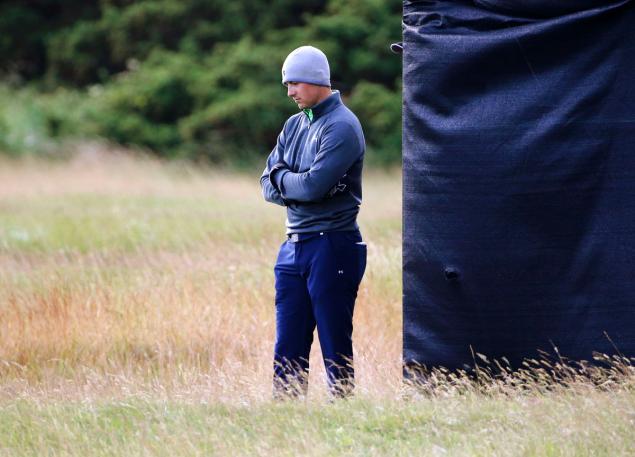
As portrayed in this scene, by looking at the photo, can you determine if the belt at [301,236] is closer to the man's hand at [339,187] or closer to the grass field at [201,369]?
the man's hand at [339,187]

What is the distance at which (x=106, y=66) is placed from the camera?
2558 cm

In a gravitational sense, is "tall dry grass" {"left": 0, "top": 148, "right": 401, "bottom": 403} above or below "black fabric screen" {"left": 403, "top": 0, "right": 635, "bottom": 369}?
below

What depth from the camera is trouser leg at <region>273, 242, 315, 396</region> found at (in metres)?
5.78

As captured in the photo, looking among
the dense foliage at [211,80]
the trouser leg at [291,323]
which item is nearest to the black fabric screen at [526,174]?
the trouser leg at [291,323]

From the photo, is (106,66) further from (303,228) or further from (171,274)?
(303,228)

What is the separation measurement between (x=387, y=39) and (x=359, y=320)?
15242 millimetres

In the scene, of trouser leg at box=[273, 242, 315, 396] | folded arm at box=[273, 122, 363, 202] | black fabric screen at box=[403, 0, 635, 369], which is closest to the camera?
black fabric screen at box=[403, 0, 635, 369]

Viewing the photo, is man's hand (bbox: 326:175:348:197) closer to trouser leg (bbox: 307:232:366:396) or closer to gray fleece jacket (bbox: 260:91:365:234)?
gray fleece jacket (bbox: 260:91:365:234)

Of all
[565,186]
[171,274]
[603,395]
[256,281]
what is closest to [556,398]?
[603,395]

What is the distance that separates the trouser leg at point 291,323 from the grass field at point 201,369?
0.18m

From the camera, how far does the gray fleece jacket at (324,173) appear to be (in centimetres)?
559

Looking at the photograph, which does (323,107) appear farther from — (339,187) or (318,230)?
(318,230)

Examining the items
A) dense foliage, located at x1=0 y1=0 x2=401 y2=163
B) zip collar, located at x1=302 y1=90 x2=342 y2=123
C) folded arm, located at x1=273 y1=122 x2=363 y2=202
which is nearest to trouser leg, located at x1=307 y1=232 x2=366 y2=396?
folded arm, located at x1=273 y1=122 x2=363 y2=202

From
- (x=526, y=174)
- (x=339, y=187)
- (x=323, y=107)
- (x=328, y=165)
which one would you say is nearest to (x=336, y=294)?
(x=339, y=187)
